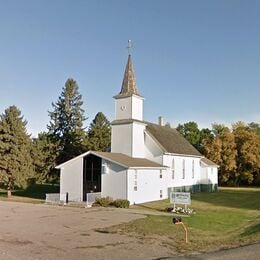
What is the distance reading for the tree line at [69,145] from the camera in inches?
1443

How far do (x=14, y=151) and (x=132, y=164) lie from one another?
13.2m

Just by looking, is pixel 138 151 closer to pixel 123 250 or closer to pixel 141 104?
pixel 141 104

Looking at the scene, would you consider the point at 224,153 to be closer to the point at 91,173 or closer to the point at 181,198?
the point at 91,173

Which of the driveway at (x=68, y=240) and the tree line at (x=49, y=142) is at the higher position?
the tree line at (x=49, y=142)

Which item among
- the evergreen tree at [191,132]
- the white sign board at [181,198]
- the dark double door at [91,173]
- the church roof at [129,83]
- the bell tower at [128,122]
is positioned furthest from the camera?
the evergreen tree at [191,132]

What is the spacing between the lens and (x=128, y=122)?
115ft

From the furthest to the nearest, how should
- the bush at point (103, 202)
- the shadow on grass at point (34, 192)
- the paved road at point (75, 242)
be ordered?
the shadow on grass at point (34, 192) → the bush at point (103, 202) → the paved road at point (75, 242)

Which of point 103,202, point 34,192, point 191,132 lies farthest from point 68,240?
point 191,132

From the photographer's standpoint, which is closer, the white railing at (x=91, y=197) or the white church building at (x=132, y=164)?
the white railing at (x=91, y=197)

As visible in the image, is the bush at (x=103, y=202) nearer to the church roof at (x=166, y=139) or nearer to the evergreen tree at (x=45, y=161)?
the church roof at (x=166, y=139)

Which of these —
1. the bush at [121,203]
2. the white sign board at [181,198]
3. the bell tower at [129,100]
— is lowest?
the bush at [121,203]

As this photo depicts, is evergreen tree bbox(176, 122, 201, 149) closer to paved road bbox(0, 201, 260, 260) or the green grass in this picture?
the green grass

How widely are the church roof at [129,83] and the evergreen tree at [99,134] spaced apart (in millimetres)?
14229

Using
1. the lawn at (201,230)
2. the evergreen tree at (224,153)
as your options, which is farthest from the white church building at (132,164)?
the evergreen tree at (224,153)
